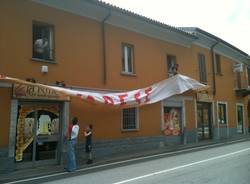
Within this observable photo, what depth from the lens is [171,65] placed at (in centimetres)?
2042

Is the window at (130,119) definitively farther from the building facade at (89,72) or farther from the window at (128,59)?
the window at (128,59)

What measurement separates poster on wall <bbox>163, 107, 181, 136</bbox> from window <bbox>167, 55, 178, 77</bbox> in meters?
2.02

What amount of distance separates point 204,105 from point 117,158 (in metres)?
10.9

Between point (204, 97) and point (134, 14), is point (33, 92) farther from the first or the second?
point (204, 97)

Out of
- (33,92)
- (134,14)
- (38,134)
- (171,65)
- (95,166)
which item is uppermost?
(134,14)

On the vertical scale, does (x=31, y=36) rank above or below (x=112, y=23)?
below

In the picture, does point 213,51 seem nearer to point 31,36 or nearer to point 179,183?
point 31,36

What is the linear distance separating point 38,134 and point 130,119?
214 inches

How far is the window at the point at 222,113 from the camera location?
1003 inches

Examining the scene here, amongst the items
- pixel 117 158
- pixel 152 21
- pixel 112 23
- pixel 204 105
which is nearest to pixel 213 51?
pixel 204 105

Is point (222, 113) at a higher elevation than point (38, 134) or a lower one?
higher

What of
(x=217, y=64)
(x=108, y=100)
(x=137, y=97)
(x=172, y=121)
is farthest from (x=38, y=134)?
(x=217, y=64)

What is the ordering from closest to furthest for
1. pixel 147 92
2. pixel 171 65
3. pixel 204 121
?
pixel 147 92
pixel 171 65
pixel 204 121

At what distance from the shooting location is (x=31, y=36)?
42.3ft
